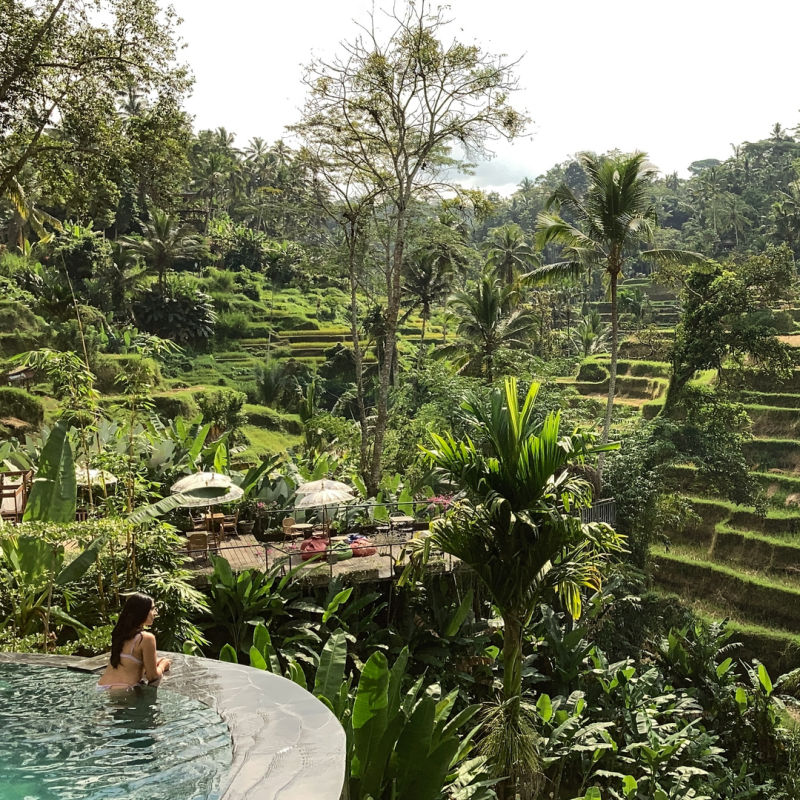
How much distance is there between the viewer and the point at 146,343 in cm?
761

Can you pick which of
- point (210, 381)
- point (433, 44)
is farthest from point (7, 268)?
point (433, 44)

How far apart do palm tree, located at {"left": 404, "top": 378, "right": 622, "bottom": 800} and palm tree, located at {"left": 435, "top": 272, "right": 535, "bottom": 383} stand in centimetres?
1388

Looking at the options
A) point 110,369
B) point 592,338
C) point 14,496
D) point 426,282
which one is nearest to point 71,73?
point 14,496

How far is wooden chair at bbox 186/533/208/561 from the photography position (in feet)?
28.9

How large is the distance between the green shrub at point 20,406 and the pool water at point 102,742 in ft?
49.3

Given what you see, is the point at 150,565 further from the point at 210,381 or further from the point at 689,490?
the point at 210,381

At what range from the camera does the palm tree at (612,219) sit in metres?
14.1

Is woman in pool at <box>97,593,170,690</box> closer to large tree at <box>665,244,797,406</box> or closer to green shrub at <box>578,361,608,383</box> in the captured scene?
large tree at <box>665,244,797,406</box>

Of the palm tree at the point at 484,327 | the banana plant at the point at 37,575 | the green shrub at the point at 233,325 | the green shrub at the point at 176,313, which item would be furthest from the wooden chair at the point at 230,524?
the green shrub at the point at 233,325

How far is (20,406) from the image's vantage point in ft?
59.5

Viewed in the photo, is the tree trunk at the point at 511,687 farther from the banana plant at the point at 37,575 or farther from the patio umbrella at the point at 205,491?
the banana plant at the point at 37,575

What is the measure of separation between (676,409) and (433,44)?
464 inches

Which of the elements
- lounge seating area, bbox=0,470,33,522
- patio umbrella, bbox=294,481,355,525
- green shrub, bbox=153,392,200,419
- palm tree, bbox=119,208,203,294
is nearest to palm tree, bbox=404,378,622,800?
patio umbrella, bbox=294,481,355,525

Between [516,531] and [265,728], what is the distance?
2.44 m
